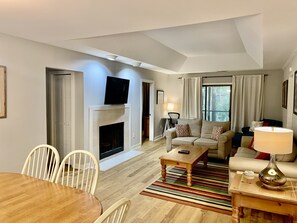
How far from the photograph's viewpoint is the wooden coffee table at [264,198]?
7.38 ft

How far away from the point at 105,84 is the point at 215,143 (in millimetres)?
2822

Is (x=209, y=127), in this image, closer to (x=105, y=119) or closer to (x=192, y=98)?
(x=192, y=98)

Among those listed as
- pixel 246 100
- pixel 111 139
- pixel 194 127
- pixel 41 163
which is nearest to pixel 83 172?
Result: pixel 41 163

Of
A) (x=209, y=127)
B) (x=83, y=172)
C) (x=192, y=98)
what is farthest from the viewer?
(x=192, y=98)

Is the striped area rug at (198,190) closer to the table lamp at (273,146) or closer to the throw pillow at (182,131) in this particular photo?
the table lamp at (273,146)

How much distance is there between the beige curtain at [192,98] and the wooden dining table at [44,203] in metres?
6.30

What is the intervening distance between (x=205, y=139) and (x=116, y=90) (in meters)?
2.45

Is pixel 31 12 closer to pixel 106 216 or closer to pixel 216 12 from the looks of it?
pixel 216 12

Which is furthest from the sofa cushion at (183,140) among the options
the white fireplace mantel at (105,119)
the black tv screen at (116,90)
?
the black tv screen at (116,90)

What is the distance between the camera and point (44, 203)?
1591 millimetres

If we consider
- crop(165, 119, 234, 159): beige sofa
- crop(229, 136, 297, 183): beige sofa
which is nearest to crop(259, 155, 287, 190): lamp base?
crop(229, 136, 297, 183): beige sofa

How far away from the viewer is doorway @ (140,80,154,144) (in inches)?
296

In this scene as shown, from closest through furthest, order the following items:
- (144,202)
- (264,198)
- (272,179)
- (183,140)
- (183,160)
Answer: (264,198)
(272,179)
(144,202)
(183,160)
(183,140)

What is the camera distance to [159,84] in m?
7.86
